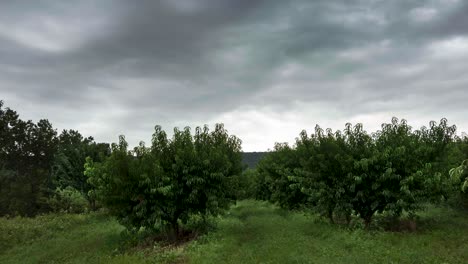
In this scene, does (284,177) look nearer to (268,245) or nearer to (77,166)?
(268,245)

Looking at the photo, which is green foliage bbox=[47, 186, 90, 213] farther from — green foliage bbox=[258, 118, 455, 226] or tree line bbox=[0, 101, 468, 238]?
green foliage bbox=[258, 118, 455, 226]

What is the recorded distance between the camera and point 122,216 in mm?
22078

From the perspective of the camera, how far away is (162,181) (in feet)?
71.5

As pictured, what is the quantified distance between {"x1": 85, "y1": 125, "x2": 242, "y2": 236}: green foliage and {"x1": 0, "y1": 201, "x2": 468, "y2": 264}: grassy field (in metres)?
1.74

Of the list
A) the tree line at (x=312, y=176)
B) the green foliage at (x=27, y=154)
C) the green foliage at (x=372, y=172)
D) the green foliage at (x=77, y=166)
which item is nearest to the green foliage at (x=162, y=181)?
the tree line at (x=312, y=176)

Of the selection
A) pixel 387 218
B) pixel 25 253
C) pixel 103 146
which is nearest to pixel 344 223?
pixel 387 218

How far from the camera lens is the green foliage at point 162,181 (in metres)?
21.4

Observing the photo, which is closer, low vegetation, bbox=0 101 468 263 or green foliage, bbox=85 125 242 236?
low vegetation, bbox=0 101 468 263

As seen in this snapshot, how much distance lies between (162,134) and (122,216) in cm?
497

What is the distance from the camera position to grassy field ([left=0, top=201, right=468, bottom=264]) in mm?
17078

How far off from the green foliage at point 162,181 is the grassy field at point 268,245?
1738 mm

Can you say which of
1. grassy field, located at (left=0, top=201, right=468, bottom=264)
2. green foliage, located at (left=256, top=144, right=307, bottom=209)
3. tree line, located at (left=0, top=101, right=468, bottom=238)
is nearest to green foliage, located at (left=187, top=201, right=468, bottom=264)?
grassy field, located at (left=0, top=201, right=468, bottom=264)

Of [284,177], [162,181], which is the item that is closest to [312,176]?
[162,181]

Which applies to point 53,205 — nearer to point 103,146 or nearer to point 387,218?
point 103,146
